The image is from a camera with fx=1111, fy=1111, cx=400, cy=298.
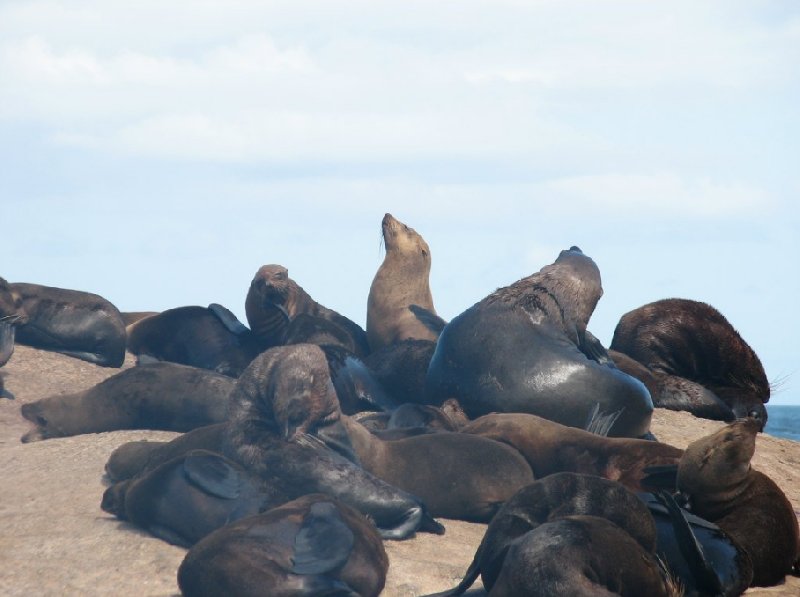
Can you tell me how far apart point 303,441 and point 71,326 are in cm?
671

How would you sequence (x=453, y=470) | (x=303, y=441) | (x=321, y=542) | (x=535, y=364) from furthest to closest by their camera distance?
(x=535, y=364) → (x=453, y=470) → (x=303, y=441) → (x=321, y=542)

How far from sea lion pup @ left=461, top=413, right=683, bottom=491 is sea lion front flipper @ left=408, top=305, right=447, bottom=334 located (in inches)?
144

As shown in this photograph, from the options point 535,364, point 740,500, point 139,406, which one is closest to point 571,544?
point 740,500

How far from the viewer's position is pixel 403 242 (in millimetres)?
13062

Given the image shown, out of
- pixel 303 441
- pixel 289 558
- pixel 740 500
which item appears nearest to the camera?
pixel 289 558

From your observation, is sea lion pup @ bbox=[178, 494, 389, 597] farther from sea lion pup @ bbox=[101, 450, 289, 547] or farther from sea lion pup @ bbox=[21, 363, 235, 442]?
sea lion pup @ bbox=[21, 363, 235, 442]

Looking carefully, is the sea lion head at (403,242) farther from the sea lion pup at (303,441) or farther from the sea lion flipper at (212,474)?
the sea lion flipper at (212,474)

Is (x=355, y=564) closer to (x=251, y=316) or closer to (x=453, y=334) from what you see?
(x=453, y=334)

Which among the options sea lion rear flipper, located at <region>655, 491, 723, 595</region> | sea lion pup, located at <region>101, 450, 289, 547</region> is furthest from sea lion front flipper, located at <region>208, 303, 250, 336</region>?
sea lion rear flipper, located at <region>655, 491, 723, 595</region>

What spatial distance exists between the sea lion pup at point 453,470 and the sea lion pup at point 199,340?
14.5ft

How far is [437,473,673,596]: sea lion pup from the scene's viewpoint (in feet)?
15.6

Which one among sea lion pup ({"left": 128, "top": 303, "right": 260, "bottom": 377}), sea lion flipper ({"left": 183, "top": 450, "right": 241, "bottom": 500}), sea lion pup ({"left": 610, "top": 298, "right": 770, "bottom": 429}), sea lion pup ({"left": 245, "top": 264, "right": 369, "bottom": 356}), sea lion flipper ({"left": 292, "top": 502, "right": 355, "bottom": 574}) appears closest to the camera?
sea lion flipper ({"left": 292, "top": 502, "right": 355, "bottom": 574})

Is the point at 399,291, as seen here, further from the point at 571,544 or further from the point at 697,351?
the point at 571,544

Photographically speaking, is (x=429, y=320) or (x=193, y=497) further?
(x=429, y=320)
